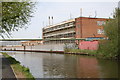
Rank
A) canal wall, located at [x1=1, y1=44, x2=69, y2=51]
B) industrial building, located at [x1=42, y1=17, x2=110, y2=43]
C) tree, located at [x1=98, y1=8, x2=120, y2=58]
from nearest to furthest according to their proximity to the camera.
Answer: tree, located at [x1=98, y1=8, x2=120, y2=58], industrial building, located at [x1=42, y1=17, x2=110, y2=43], canal wall, located at [x1=1, y1=44, x2=69, y2=51]

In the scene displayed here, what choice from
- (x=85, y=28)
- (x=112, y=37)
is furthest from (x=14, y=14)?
(x=85, y=28)

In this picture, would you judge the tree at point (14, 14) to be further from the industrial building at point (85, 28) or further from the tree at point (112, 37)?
the industrial building at point (85, 28)

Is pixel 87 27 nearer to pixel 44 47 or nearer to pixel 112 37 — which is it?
pixel 44 47

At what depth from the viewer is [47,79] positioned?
14.7 meters

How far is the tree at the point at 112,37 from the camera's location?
32.0 metres

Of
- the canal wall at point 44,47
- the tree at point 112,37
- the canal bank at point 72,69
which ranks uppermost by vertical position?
the tree at point 112,37

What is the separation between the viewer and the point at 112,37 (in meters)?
33.4

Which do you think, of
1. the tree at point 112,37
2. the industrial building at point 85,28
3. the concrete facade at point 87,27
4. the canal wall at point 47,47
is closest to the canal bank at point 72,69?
the tree at point 112,37

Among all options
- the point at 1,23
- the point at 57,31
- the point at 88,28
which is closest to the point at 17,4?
the point at 1,23

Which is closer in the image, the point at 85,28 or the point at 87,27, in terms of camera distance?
the point at 85,28

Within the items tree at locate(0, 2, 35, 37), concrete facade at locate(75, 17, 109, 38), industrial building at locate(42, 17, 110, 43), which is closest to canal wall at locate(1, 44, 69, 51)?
industrial building at locate(42, 17, 110, 43)

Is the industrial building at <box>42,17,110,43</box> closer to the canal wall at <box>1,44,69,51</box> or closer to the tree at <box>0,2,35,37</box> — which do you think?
the canal wall at <box>1,44,69,51</box>

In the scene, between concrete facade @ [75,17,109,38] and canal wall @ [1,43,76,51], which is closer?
canal wall @ [1,43,76,51]

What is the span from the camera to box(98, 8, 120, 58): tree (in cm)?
3204
